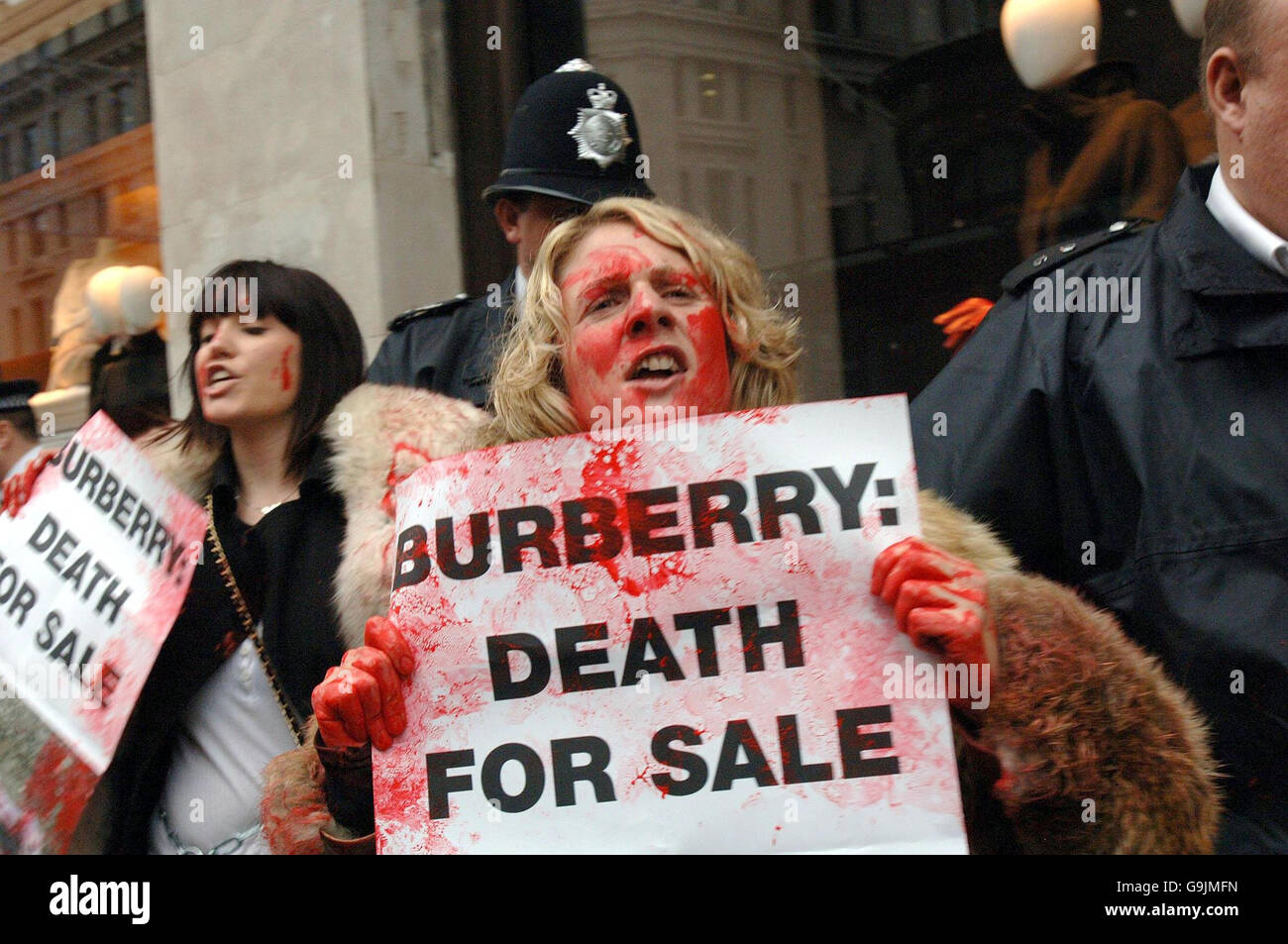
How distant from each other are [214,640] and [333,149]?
3001 mm

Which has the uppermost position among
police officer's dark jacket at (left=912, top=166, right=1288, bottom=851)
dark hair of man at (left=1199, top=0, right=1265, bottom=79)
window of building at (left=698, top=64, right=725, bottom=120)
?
window of building at (left=698, top=64, right=725, bottom=120)

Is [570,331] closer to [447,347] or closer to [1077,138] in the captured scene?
[447,347]

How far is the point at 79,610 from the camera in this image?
2.95 metres

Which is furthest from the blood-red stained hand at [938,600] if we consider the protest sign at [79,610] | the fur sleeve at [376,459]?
the protest sign at [79,610]

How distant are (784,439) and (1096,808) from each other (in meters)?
0.75

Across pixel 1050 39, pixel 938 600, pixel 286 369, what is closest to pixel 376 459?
pixel 286 369

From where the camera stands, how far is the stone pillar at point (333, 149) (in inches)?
214

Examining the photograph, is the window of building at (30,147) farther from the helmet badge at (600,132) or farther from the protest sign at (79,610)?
Answer: the protest sign at (79,610)

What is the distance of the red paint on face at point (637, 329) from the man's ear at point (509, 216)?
1154mm

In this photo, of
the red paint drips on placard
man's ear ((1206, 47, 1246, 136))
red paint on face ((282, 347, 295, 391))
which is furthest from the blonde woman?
man's ear ((1206, 47, 1246, 136))

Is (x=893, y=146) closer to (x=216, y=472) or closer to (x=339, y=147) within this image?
(x=339, y=147)

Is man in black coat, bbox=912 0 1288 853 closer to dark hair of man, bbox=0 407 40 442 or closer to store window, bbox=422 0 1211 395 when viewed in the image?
store window, bbox=422 0 1211 395

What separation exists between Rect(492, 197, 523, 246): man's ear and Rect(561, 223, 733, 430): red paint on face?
1154 millimetres

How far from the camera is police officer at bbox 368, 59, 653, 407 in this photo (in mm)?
3652
